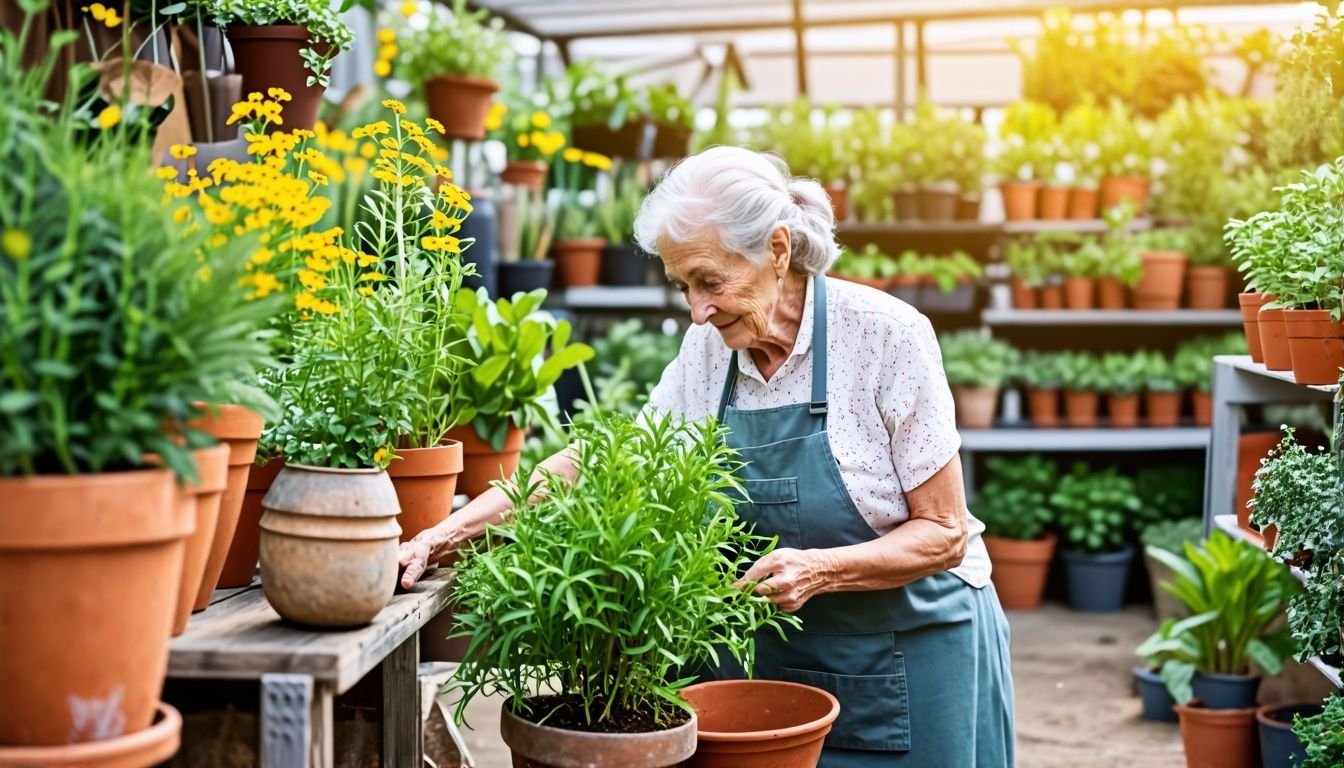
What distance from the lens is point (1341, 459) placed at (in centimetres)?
244

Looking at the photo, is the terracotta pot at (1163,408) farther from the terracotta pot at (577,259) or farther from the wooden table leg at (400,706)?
the wooden table leg at (400,706)

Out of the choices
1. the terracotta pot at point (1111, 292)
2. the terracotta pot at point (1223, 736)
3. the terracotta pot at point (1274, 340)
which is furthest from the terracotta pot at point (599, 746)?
the terracotta pot at point (1111, 292)

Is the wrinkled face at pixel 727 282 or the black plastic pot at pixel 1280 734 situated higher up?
the wrinkled face at pixel 727 282

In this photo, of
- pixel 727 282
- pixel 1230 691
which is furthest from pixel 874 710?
pixel 1230 691

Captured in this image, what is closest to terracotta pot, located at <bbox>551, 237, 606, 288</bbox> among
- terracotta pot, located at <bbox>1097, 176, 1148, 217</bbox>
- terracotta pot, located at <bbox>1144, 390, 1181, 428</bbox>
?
terracotta pot, located at <bbox>1097, 176, 1148, 217</bbox>

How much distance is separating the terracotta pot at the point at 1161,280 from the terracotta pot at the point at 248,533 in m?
5.32

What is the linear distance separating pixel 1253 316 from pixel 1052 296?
3383 mm

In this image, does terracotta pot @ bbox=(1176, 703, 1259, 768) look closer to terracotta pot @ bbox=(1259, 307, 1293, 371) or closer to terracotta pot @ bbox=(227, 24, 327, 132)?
terracotta pot @ bbox=(1259, 307, 1293, 371)

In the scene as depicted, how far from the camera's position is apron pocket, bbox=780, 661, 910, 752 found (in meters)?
2.05

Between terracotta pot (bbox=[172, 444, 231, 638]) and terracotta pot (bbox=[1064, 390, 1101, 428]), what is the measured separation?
17.9 feet

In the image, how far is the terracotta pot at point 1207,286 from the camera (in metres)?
6.20

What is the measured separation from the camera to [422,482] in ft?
6.01

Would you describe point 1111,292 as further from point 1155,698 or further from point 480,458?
point 480,458

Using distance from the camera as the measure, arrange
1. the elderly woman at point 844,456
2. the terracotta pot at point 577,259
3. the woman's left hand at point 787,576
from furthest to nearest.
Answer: the terracotta pot at point 577,259
the elderly woman at point 844,456
the woman's left hand at point 787,576
